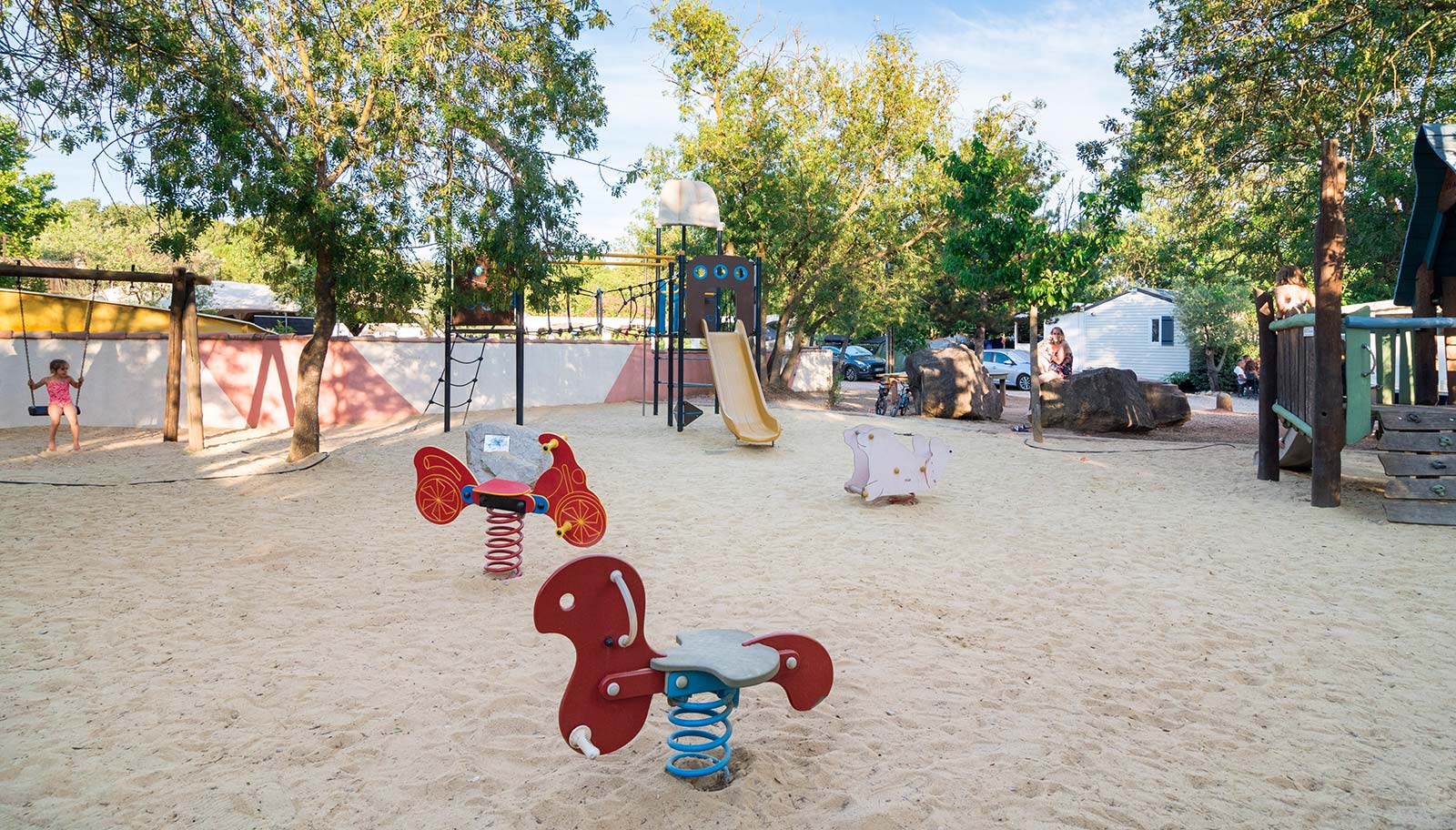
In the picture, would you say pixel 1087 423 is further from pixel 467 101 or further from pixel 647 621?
pixel 647 621

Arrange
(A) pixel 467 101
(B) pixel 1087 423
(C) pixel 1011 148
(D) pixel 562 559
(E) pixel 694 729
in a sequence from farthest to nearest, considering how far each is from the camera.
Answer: (C) pixel 1011 148, (B) pixel 1087 423, (A) pixel 467 101, (D) pixel 562 559, (E) pixel 694 729

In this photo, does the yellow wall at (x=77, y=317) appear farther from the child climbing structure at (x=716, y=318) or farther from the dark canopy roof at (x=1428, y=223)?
the dark canopy roof at (x=1428, y=223)

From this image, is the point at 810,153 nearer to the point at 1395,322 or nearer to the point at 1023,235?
the point at 1023,235

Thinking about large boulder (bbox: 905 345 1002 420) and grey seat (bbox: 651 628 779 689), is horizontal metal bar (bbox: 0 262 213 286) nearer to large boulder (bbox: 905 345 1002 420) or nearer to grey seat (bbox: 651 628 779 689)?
grey seat (bbox: 651 628 779 689)

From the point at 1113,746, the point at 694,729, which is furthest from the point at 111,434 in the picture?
the point at 1113,746

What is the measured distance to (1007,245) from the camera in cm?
1395

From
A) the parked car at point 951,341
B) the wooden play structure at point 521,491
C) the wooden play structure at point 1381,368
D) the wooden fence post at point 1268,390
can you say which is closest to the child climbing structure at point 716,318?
the wooden fence post at point 1268,390

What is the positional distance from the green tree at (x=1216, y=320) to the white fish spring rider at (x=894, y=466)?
968 inches

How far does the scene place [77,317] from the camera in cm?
1575

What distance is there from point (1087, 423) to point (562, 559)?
1120 cm

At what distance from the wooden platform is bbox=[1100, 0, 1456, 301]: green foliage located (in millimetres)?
5015

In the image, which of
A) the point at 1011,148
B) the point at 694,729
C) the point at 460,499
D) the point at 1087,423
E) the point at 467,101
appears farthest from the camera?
the point at 1011,148

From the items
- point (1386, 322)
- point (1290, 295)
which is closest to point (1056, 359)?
point (1290, 295)

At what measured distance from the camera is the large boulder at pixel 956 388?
1719 cm
